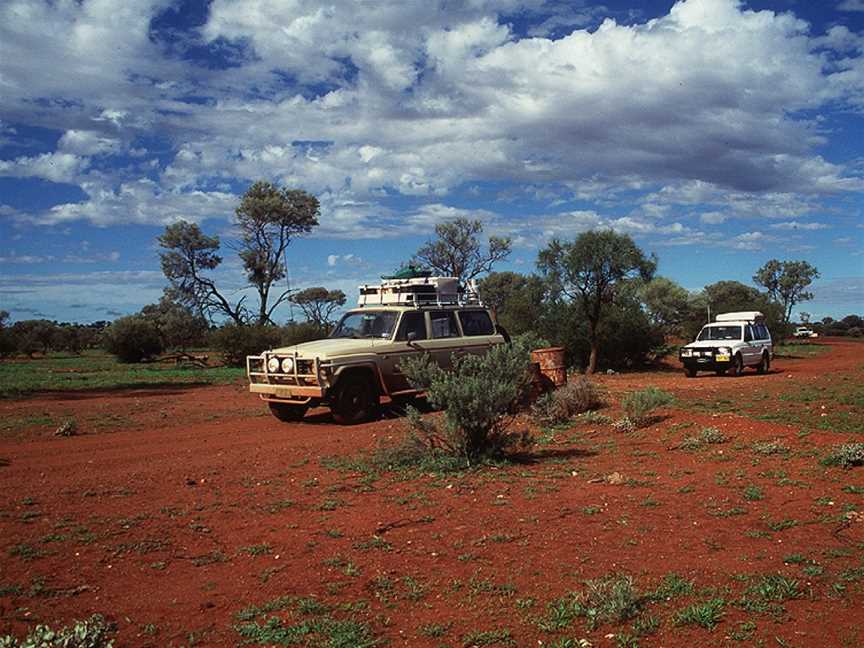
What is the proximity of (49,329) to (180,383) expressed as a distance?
35.1 m

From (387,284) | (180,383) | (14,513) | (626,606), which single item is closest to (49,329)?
(180,383)

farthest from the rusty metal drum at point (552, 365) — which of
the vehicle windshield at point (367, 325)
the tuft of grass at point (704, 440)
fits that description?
the tuft of grass at point (704, 440)

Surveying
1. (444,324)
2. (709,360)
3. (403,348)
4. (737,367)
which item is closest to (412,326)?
(403,348)

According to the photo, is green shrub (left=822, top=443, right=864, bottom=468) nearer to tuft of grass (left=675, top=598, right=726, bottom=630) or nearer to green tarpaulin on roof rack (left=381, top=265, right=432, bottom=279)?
tuft of grass (left=675, top=598, right=726, bottom=630)

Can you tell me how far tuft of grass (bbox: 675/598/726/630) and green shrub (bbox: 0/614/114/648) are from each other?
315 centimetres

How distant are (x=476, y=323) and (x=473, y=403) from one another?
614 cm

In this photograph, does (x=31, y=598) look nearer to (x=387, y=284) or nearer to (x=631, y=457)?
(x=631, y=457)

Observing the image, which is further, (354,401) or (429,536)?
(354,401)

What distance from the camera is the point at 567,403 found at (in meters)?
12.9

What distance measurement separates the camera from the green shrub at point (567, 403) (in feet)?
40.9

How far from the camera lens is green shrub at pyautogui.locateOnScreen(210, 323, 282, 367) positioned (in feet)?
108

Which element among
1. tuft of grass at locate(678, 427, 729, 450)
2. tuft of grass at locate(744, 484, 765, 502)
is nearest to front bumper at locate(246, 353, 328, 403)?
tuft of grass at locate(678, 427, 729, 450)

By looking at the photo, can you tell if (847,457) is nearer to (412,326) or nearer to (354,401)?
(354,401)

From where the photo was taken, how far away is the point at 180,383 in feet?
80.9
